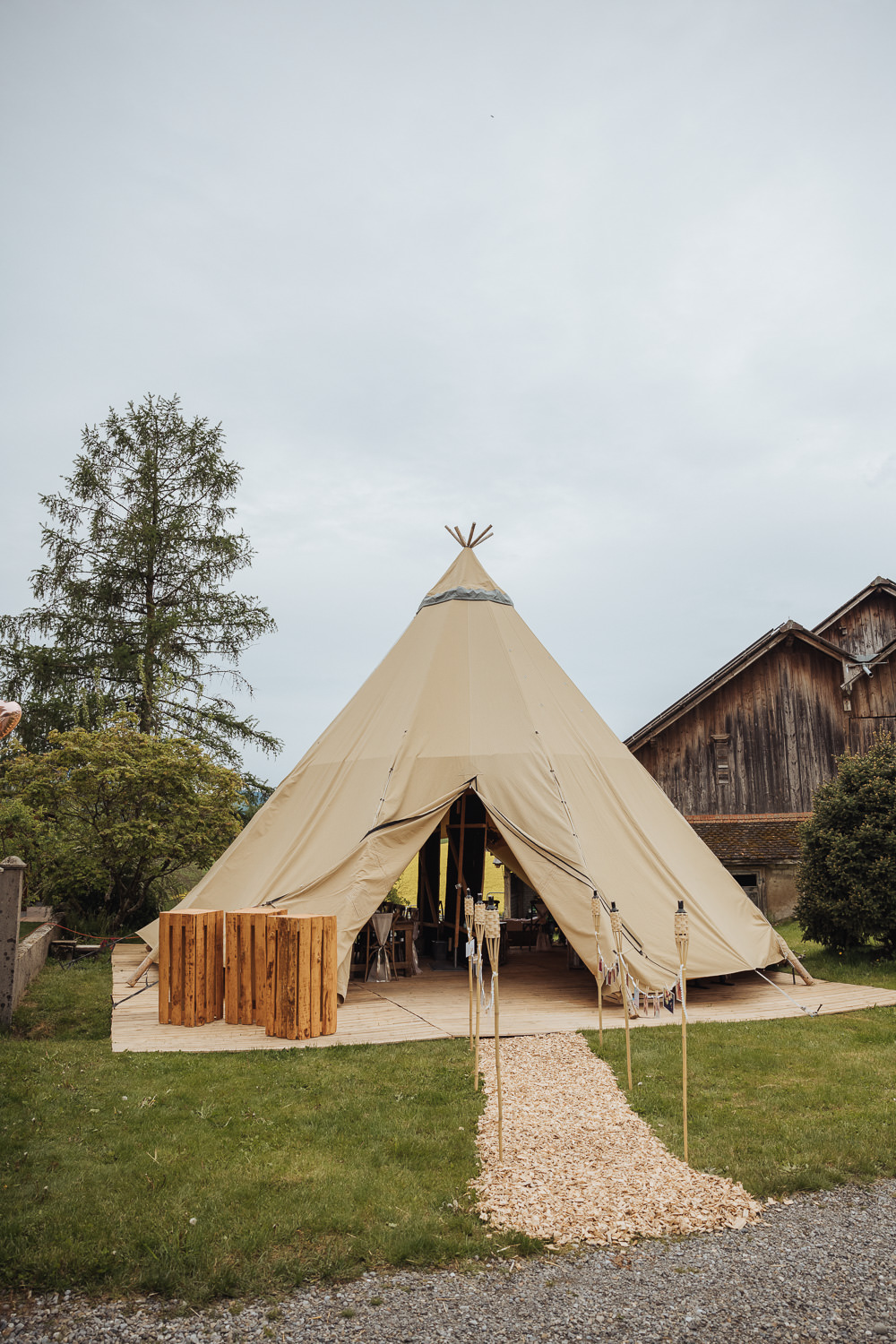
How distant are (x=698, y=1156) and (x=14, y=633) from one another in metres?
17.0

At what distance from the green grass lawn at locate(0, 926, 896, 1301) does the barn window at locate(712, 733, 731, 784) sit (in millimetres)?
9532

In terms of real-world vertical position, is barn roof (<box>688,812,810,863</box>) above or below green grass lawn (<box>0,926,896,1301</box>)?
above

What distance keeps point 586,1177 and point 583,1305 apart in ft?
Answer: 3.49

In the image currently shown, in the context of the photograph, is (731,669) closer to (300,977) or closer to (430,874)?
(430,874)

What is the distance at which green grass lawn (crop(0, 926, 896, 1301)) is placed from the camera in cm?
312

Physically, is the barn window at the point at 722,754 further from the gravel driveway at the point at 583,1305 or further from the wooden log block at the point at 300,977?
the gravel driveway at the point at 583,1305

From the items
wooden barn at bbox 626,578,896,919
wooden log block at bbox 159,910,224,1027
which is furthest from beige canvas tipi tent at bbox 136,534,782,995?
wooden barn at bbox 626,578,896,919

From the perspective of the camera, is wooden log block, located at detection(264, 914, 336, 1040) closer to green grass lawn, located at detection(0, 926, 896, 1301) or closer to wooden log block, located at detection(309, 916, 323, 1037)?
wooden log block, located at detection(309, 916, 323, 1037)

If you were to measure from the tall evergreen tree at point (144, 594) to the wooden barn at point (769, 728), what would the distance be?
8.74 metres

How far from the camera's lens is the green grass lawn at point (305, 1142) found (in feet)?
10.2

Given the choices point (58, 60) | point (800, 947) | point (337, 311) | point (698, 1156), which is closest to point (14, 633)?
point (337, 311)

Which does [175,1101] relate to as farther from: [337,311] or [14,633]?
[14,633]

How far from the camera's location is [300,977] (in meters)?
6.57

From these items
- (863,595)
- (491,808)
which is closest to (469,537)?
(491,808)
